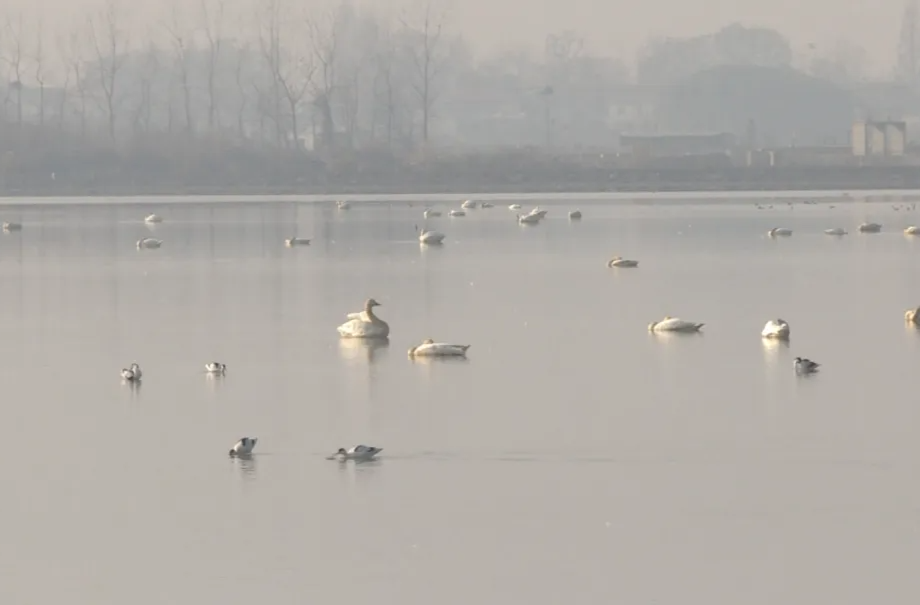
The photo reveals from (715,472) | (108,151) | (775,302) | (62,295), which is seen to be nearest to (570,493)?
(715,472)

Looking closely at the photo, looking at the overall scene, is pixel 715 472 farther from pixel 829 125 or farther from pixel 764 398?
pixel 829 125

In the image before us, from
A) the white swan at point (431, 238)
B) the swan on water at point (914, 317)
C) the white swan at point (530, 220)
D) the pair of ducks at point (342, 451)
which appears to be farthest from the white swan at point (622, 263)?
the pair of ducks at point (342, 451)

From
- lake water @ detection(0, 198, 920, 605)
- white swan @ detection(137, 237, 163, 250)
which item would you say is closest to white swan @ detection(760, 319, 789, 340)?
lake water @ detection(0, 198, 920, 605)

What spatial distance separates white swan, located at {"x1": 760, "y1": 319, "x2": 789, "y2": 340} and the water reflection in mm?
5289

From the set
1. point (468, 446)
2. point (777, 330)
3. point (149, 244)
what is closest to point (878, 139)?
point (149, 244)

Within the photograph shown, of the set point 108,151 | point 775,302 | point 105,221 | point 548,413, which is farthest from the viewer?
point 108,151

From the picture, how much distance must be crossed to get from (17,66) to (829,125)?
276 ft

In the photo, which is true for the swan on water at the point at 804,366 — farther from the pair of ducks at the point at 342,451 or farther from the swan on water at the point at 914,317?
the pair of ducks at the point at 342,451

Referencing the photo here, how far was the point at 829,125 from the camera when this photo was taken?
190250 mm

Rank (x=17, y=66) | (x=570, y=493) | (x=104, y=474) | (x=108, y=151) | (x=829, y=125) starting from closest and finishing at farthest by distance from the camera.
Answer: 1. (x=570, y=493)
2. (x=104, y=474)
3. (x=108, y=151)
4. (x=17, y=66)
5. (x=829, y=125)

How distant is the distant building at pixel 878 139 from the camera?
125500 mm

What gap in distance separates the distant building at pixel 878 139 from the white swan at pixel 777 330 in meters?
96.5

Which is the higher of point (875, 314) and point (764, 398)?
point (875, 314)

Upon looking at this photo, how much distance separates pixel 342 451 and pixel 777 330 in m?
11.5
